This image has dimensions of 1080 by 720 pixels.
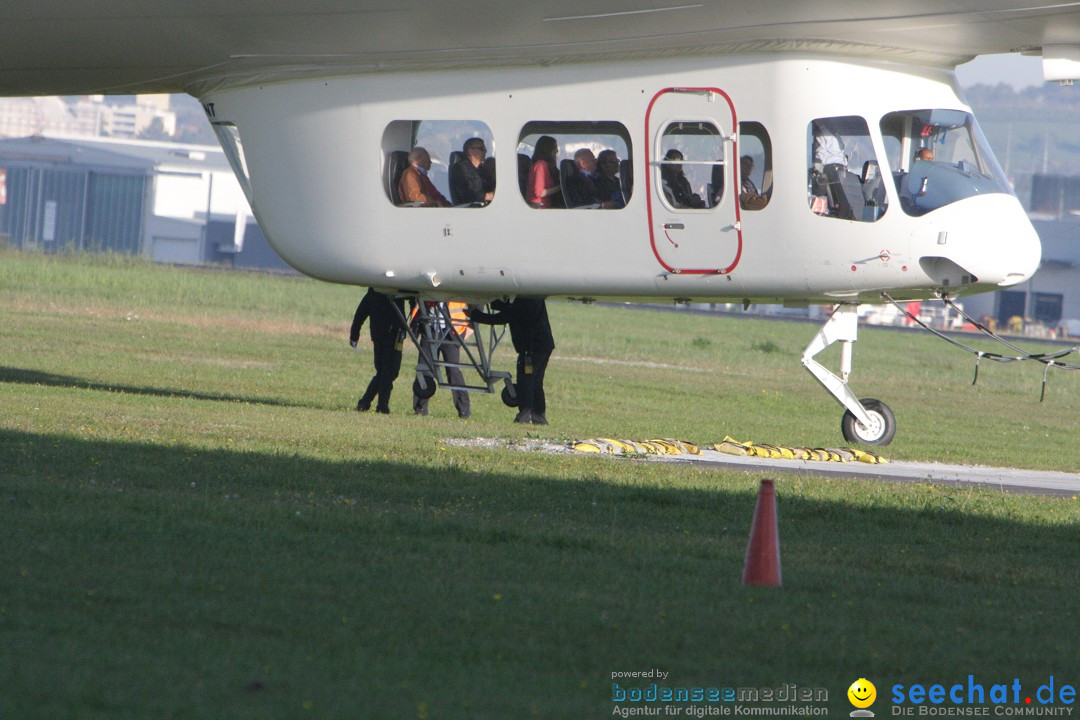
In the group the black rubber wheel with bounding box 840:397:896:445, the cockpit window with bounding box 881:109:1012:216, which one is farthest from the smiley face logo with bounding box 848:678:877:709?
the black rubber wheel with bounding box 840:397:896:445

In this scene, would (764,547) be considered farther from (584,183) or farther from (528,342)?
(528,342)

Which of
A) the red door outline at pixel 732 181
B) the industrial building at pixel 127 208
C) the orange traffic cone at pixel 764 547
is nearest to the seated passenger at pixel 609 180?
the red door outline at pixel 732 181

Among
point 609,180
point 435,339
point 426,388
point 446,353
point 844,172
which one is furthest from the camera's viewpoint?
point 446,353

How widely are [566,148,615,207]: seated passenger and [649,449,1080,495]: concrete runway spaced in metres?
2.87

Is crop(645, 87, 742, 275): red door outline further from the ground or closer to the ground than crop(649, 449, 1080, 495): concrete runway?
further from the ground

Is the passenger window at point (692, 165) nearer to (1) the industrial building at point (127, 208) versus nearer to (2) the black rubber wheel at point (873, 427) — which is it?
(2) the black rubber wheel at point (873, 427)

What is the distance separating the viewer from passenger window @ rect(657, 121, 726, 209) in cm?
1389

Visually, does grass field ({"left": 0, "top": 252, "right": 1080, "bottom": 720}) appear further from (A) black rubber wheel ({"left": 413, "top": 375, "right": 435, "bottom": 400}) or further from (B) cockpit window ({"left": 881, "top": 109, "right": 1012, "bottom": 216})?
(B) cockpit window ({"left": 881, "top": 109, "right": 1012, "bottom": 216})

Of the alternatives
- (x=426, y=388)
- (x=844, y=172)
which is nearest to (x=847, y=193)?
(x=844, y=172)

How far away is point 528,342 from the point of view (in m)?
17.0

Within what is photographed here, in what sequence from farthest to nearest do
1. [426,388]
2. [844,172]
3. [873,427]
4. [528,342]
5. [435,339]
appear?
1. [426,388]
2. [528,342]
3. [435,339]
4. [873,427]
5. [844,172]

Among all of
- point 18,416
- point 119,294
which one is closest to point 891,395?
point 18,416

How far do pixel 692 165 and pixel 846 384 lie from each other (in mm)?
3504

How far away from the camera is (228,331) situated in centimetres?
3347
